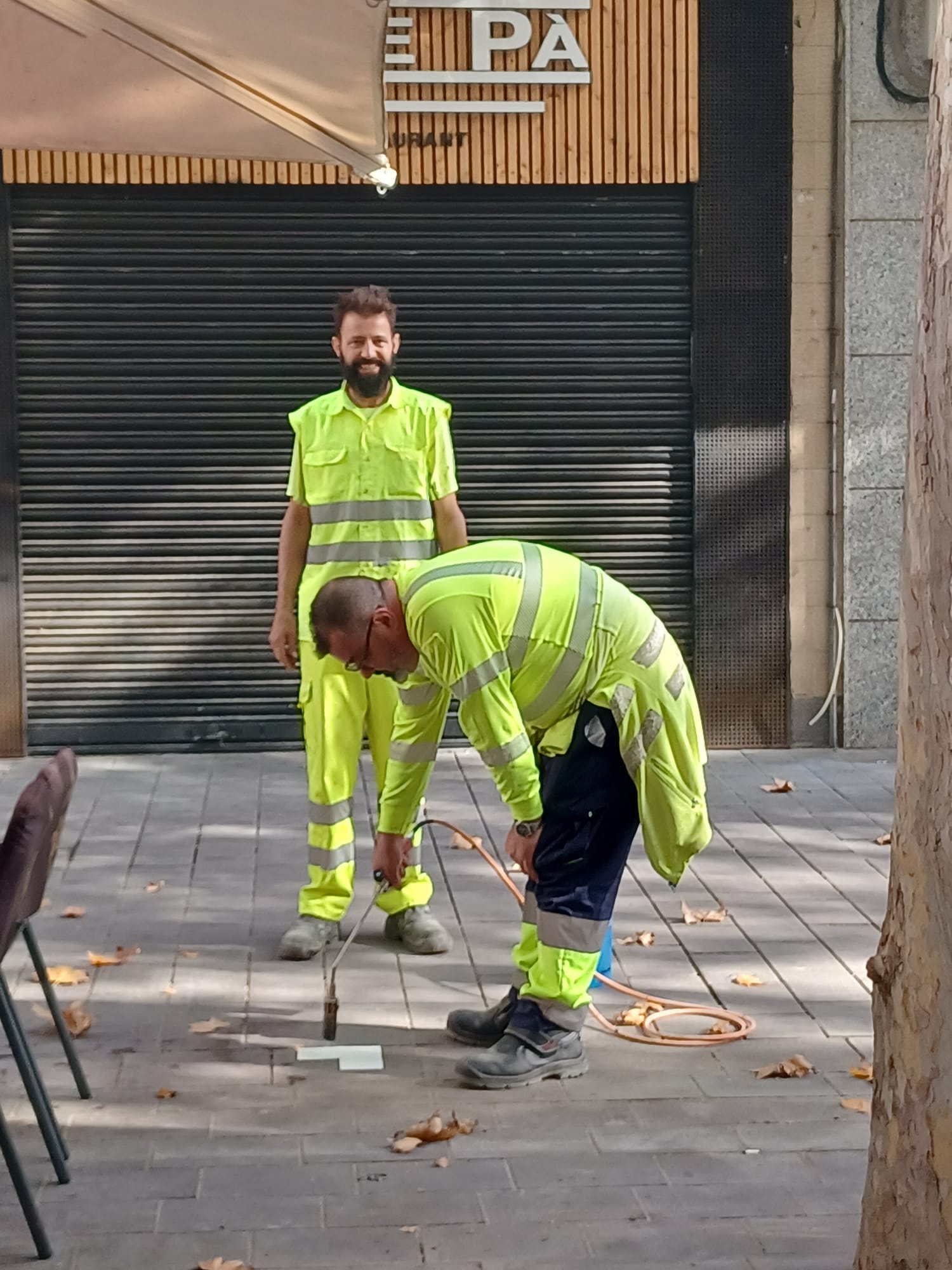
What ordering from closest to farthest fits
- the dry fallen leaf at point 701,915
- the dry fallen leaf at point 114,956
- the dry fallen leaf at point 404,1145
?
the dry fallen leaf at point 404,1145
the dry fallen leaf at point 114,956
the dry fallen leaf at point 701,915

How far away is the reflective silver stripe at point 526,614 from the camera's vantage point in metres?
5.02

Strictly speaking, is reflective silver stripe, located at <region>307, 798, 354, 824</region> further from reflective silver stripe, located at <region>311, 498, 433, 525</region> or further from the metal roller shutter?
the metal roller shutter

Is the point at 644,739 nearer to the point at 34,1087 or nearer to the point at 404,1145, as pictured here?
the point at 404,1145

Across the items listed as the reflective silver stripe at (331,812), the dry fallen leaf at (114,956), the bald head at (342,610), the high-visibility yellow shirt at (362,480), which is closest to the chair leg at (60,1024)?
the bald head at (342,610)

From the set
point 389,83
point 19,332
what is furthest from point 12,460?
point 389,83

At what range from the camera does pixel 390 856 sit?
532cm

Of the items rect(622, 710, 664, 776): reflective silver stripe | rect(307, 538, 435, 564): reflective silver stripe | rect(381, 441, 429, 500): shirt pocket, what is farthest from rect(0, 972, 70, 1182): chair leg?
rect(381, 441, 429, 500): shirt pocket

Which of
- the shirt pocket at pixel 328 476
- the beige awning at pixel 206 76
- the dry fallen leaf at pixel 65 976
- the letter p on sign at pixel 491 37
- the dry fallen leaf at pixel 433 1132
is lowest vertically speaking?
the dry fallen leaf at pixel 65 976

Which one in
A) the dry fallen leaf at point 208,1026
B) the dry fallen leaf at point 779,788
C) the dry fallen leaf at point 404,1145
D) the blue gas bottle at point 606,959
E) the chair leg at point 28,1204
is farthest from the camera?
the dry fallen leaf at point 779,788

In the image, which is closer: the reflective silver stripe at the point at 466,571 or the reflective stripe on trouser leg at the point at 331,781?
the reflective silver stripe at the point at 466,571

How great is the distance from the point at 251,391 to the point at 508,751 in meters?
6.40

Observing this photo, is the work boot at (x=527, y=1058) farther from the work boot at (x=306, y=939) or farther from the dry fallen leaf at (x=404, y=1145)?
the work boot at (x=306, y=939)

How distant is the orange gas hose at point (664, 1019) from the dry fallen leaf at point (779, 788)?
150 inches

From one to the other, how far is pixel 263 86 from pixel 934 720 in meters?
2.76
